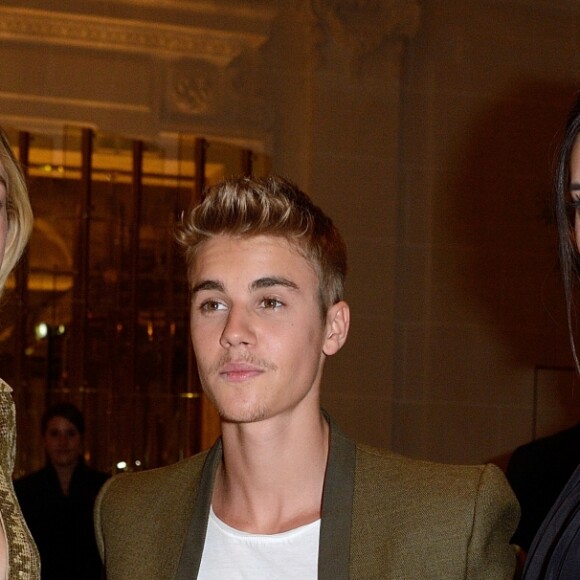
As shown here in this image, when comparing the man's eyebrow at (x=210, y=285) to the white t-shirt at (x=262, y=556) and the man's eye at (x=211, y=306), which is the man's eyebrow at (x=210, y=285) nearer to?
the man's eye at (x=211, y=306)

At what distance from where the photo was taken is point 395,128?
24.3 ft

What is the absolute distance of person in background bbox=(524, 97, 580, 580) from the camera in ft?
7.68

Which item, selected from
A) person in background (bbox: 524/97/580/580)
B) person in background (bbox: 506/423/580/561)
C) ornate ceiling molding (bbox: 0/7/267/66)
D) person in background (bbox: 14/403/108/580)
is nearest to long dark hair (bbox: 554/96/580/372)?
person in background (bbox: 524/97/580/580)

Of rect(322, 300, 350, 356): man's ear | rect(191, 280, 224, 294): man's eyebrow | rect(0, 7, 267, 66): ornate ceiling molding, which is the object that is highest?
rect(0, 7, 267, 66): ornate ceiling molding

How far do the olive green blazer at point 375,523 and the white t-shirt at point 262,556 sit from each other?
0.04m

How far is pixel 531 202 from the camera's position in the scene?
770cm

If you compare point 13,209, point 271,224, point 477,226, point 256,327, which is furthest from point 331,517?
point 477,226

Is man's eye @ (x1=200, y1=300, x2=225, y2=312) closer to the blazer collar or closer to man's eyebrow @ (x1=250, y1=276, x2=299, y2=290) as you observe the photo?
man's eyebrow @ (x1=250, y1=276, x2=299, y2=290)

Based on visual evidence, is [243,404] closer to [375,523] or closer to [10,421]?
[375,523]

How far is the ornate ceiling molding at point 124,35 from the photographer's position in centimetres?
737

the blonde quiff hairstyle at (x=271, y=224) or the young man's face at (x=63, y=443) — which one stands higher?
the blonde quiff hairstyle at (x=271, y=224)

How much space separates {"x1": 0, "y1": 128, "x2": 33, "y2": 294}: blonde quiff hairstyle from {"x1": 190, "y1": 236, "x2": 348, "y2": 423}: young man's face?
42 centimetres

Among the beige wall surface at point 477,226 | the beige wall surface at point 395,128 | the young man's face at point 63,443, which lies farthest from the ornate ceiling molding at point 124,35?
the young man's face at point 63,443

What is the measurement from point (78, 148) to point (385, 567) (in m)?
5.33
